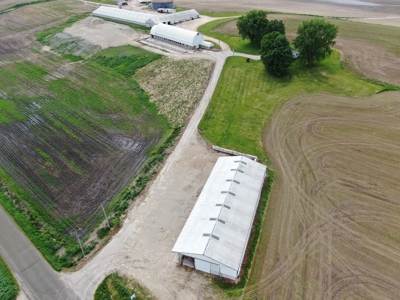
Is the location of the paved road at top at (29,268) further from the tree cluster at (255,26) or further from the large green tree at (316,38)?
the tree cluster at (255,26)

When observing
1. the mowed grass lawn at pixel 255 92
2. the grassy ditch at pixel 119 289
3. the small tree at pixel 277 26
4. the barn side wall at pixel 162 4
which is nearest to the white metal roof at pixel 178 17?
the barn side wall at pixel 162 4

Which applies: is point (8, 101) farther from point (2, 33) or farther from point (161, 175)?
point (2, 33)

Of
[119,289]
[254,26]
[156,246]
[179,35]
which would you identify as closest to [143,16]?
[179,35]

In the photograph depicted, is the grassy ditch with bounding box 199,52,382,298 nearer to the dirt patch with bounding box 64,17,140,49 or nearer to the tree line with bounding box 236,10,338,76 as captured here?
the tree line with bounding box 236,10,338,76

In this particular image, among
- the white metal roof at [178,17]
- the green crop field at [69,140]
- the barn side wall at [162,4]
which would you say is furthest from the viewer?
the barn side wall at [162,4]

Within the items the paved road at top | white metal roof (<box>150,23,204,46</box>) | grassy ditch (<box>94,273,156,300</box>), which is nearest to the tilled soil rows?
the paved road at top

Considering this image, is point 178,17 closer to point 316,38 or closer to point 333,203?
point 316,38
